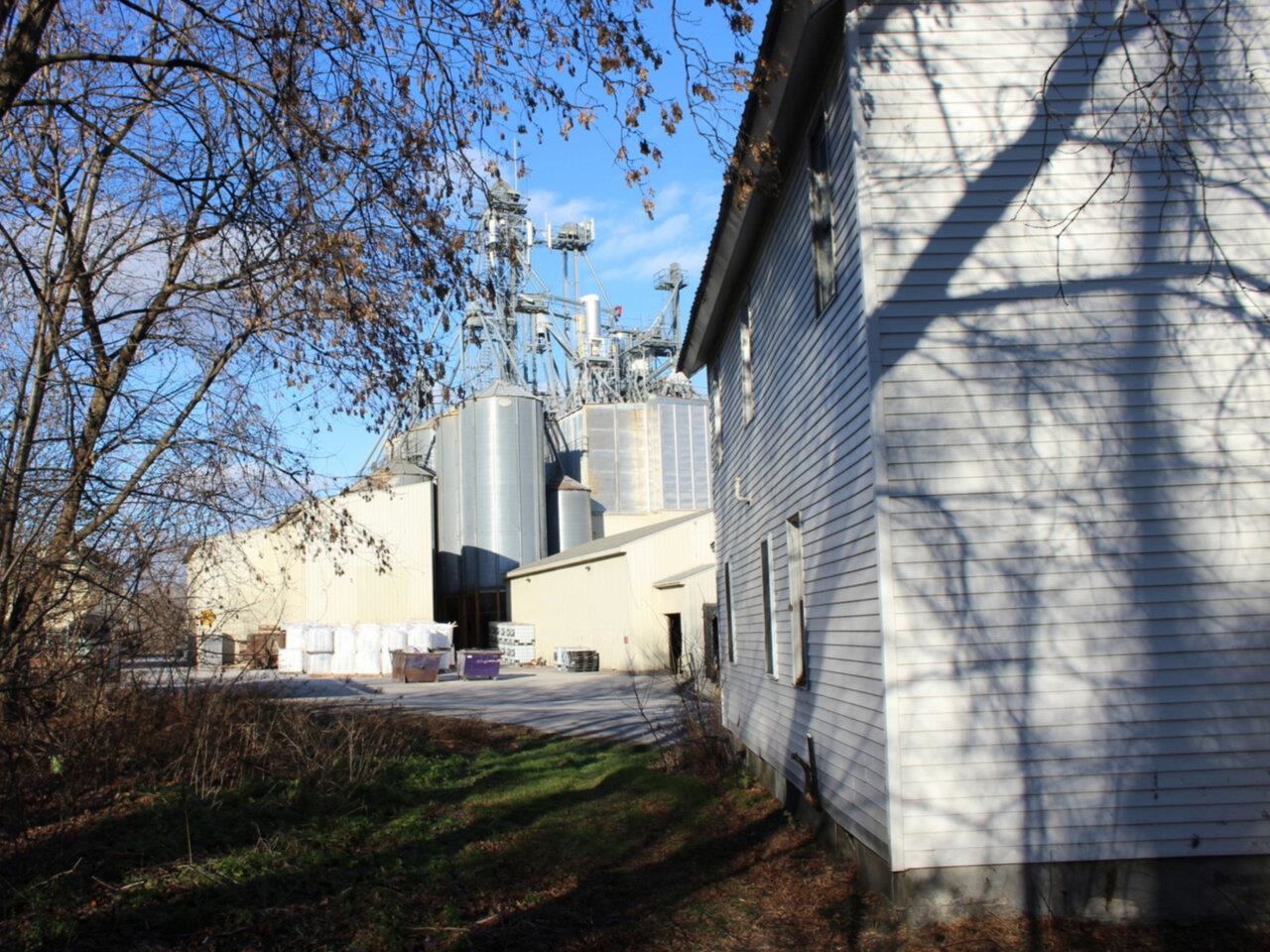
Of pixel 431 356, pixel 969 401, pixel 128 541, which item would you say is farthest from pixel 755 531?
pixel 128 541

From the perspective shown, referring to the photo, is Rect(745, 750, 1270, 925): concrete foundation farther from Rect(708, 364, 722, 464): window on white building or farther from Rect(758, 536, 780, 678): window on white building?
Rect(708, 364, 722, 464): window on white building

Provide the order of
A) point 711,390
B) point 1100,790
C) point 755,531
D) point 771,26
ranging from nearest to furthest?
1. point 1100,790
2. point 771,26
3. point 755,531
4. point 711,390

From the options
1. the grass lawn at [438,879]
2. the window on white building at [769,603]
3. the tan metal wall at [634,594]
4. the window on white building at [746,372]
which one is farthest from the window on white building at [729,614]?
the tan metal wall at [634,594]

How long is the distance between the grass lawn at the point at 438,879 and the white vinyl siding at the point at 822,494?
71 centimetres

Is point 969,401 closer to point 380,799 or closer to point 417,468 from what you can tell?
point 380,799

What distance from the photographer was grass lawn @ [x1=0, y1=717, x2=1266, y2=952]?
6238mm

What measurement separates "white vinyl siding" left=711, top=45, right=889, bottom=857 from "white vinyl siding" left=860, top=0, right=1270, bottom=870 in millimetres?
307

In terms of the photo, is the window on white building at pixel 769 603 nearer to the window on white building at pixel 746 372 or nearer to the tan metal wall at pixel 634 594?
the window on white building at pixel 746 372

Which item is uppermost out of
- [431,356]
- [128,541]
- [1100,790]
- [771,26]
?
[771,26]

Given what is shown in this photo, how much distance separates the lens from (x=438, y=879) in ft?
25.6

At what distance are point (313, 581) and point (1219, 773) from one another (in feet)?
129

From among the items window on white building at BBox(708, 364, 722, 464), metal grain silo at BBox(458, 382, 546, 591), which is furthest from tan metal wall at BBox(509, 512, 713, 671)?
window on white building at BBox(708, 364, 722, 464)

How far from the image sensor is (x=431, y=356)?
9742 millimetres

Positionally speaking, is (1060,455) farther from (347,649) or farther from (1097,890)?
(347,649)
